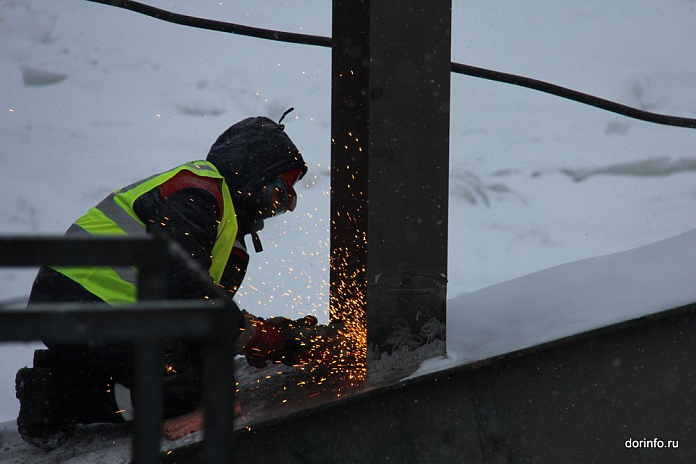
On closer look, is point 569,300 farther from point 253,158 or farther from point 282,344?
point 253,158

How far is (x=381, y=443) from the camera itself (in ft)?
7.39

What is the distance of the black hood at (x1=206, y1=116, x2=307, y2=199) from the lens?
2.81 meters

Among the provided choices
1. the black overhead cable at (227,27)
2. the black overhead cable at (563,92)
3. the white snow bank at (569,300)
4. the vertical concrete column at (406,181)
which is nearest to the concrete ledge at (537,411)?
the white snow bank at (569,300)

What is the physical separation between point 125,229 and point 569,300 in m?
1.43

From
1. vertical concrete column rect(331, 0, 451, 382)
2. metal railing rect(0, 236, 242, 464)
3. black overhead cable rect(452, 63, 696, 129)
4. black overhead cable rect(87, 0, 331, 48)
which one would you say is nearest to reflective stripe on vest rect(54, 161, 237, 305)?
vertical concrete column rect(331, 0, 451, 382)

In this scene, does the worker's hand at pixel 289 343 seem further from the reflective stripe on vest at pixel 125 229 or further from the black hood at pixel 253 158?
the black hood at pixel 253 158

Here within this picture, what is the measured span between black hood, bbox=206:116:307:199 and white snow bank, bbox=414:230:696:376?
778 millimetres

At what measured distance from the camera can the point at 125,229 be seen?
2.64m

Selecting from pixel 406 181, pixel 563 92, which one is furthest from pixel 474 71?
pixel 406 181

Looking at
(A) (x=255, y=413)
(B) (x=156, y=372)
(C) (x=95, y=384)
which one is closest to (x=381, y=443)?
(A) (x=255, y=413)

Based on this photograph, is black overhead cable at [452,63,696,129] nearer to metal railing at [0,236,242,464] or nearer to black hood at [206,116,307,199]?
black hood at [206,116,307,199]

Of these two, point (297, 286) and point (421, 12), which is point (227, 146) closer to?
point (421, 12)

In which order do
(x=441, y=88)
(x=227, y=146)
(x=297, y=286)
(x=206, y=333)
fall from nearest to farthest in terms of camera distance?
(x=206, y=333)
(x=441, y=88)
(x=227, y=146)
(x=297, y=286)

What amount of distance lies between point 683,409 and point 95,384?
1.84 meters
